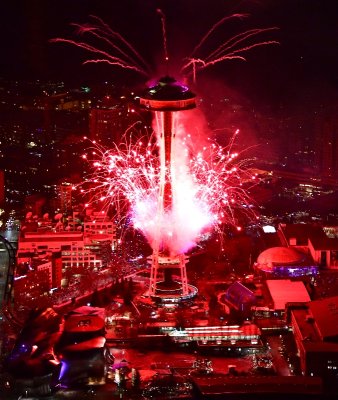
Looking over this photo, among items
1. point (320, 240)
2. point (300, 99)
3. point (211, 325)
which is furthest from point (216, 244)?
point (300, 99)

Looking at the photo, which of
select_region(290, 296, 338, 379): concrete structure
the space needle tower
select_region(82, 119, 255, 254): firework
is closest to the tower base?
the space needle tower

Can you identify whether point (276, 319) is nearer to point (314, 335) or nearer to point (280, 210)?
point (314, 335)

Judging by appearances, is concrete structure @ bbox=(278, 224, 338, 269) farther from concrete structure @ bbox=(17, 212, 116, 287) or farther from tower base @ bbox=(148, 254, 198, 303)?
concrete structure @ bbox=(17, 212, 116, 287)

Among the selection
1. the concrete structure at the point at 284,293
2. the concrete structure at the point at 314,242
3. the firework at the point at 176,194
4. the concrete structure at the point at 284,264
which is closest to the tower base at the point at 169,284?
the firework at the point at 176,194

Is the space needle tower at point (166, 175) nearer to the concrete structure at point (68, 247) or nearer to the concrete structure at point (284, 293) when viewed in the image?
the concrete structure at point (284, 293)

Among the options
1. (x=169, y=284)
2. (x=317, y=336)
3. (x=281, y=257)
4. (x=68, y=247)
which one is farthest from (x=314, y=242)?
(x=68, y=247)

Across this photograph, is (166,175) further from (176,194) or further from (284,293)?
(284,293)
